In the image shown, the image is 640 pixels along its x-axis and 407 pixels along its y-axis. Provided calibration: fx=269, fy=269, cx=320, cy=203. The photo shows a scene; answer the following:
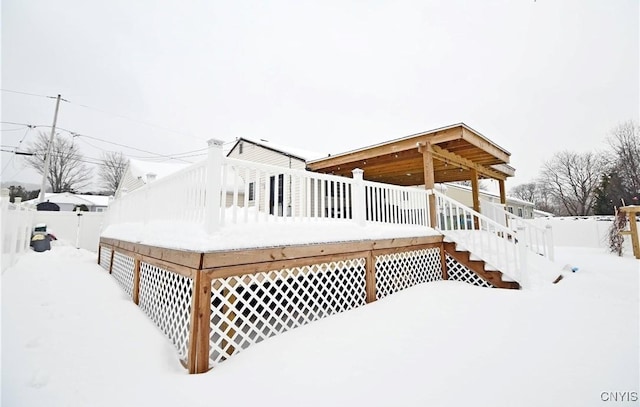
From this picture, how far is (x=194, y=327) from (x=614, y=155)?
91.9 feet

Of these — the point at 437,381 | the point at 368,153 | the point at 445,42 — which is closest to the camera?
the point at 437,381

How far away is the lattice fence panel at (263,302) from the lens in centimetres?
261

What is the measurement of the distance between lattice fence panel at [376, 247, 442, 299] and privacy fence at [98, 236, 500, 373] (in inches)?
0.6

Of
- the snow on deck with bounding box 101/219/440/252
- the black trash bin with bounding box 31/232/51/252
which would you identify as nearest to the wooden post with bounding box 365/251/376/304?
the snow on deck with bounding box 101/219/440/252

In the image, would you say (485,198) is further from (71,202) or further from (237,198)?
(71,202)

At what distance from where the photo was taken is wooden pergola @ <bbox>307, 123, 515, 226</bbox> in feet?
19.1

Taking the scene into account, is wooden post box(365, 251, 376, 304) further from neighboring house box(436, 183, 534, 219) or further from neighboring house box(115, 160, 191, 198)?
neighboring house box(115, 160, 191, 198)

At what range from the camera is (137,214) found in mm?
5289

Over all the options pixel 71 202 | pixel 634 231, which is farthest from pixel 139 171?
pixel 634 231

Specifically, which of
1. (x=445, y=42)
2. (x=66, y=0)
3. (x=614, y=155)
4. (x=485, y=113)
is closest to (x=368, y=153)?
(x=445, y=42)

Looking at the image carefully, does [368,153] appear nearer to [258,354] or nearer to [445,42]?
[258,354]

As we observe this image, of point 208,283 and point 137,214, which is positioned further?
point 137,214

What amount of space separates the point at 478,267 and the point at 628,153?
22.5m

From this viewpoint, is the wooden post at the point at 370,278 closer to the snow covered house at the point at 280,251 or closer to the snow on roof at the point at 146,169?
the snow covered house at the point at 280,251
